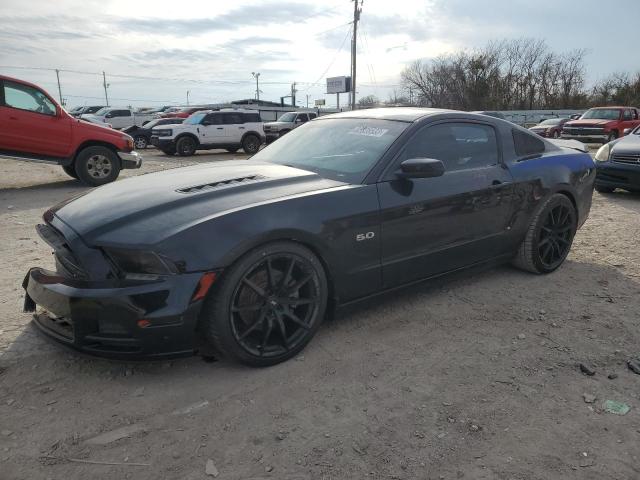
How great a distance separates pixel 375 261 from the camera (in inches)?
125

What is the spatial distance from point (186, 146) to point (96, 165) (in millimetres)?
8927

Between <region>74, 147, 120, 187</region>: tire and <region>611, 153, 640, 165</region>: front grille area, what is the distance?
9.23m

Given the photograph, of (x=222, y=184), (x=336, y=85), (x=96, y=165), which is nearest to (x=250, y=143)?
(x=96, y=165)

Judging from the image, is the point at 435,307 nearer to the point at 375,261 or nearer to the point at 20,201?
the point at 375,261

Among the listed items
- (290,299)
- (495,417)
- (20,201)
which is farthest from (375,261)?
(20,201)

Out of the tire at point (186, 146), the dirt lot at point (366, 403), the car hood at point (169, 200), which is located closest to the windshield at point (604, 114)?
the tire at point (186, 146)

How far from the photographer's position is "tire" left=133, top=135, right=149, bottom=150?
22391 mm

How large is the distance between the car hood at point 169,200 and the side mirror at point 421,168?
47 cm

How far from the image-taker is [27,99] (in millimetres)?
9094

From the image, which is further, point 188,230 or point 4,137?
point 4,137

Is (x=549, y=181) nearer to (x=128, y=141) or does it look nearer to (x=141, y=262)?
(x=141, y=262)

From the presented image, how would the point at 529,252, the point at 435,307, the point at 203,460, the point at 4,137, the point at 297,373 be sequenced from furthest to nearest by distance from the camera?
1. the point at 4,137
2. the point at 529,252
3. the point at 435,307
4. the point at 297,373
5. the point at 203,460

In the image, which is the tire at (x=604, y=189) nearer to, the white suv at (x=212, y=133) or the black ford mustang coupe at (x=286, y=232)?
the black ford mustang coupe at (x=286, y=232)

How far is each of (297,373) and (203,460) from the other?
80cm
